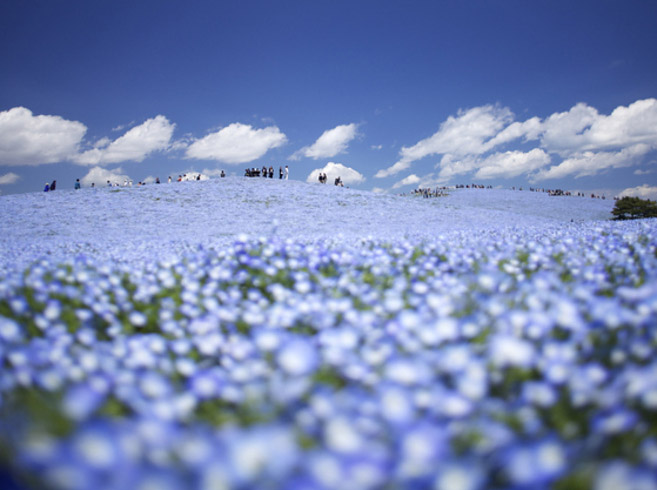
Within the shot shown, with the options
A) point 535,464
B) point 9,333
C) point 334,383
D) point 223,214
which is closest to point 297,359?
point 334,383

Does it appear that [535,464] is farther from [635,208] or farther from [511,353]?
[635,208]

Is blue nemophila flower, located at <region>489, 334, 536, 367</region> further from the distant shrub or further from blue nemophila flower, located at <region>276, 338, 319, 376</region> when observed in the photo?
the distant shrub

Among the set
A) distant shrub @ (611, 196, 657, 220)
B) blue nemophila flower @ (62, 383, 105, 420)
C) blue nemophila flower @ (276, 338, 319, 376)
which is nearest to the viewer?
blue nemophila flower @ (62, 383, 105, 420)

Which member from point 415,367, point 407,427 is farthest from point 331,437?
point 415,367

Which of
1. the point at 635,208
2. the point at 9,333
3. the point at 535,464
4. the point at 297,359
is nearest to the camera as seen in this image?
the point at 535,464

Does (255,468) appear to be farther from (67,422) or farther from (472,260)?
(472,260)

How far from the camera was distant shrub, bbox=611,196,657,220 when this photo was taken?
19.7 metres

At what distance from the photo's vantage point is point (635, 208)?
1994cm

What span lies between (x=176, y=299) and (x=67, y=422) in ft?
6.48

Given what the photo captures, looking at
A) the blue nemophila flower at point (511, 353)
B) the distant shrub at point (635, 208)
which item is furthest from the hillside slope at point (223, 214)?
the blue nemophila flower at point (511, 353)

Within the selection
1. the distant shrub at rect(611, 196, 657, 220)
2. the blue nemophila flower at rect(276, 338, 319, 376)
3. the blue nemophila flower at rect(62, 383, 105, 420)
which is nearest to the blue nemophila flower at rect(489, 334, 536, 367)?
the blue nemophila flower at rect(276, 338, 319, 376)

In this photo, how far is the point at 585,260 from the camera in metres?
3.85

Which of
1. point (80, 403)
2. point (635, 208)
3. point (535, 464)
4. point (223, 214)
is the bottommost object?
point (535, 464)

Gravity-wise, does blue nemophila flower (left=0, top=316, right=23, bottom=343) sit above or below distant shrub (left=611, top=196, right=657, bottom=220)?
below
